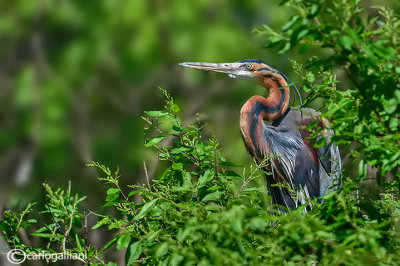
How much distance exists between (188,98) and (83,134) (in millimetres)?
971

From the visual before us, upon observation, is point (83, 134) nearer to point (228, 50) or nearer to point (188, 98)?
point (188, 98)

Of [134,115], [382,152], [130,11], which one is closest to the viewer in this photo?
[382,152]

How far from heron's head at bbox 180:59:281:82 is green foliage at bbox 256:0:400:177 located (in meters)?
2.20

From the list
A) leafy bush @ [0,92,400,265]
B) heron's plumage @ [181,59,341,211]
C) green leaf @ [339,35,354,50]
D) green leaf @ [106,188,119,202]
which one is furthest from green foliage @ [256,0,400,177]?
heron's plumage @ [181,59,341,211]

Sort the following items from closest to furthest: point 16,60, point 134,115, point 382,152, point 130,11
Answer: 1. point 382,152
2. point 130,11
3. point 134,115
4. point 16,60

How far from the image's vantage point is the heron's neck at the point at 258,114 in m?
3.72

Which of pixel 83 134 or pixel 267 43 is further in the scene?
pixel 83 134

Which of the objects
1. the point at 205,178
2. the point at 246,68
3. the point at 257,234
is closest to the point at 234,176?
the point at 205,178

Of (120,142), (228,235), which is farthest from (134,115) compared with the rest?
(228,235)

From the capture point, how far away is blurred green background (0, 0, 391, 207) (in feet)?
18.0

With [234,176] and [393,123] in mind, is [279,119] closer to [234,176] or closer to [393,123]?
[234,176]

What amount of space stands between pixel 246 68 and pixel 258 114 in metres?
0.36

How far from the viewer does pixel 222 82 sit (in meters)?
6.01

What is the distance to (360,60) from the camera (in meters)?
1.57
